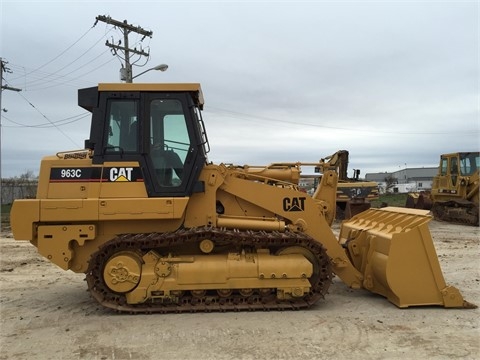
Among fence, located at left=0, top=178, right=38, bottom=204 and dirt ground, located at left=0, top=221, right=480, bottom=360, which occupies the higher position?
fence, located at left=0, top=178, right=38, bottom=204

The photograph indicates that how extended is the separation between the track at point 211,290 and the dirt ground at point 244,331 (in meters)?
0.15

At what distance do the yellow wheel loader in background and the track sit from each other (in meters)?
15.1

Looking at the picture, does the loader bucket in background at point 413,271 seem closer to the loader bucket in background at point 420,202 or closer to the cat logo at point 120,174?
the cat logo at point 120,174

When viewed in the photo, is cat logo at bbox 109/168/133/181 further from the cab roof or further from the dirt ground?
the dirt ground

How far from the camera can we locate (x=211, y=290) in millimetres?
5914

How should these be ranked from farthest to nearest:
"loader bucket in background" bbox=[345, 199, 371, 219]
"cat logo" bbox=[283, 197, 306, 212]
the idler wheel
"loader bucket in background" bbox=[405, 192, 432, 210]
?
"loader bucket in background" bbox=[405, 192, 432, 210]
"loader bucket in background" bbox=[345, 199, 371, 219]
"cat logo" bbox=[283, 197, 306, 212]
the idler wheel

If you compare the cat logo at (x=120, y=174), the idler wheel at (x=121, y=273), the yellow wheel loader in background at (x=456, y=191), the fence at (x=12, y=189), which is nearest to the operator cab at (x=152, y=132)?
the cat logo at (x=120, y=174)

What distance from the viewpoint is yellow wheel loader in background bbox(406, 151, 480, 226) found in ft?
61.7

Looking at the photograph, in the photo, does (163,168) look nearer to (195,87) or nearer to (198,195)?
(198,195)

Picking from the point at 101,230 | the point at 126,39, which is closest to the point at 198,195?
the point at 101,230

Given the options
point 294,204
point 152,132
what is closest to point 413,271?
point 294,204

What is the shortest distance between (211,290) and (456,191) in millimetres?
17147

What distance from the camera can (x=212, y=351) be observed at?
14.8 ft

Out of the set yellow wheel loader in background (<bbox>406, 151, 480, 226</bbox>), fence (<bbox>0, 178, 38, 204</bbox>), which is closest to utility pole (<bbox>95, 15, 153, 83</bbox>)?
fence (<bbox>0, 178, 38, 204</bbox>)
